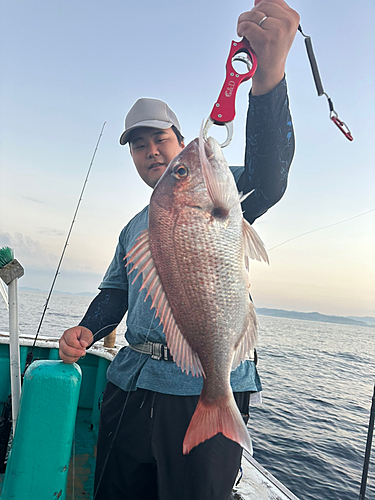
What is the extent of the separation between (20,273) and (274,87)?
185cm

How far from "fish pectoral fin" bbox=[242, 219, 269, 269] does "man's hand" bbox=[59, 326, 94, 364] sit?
1043mm

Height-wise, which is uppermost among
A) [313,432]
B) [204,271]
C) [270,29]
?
[270,29]

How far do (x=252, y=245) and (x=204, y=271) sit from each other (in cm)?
24

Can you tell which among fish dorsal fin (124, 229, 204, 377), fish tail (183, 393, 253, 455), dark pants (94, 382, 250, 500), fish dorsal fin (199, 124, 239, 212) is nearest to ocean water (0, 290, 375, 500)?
dark pants (94, 382, 250, 500)

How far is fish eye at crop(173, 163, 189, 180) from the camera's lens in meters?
1.37

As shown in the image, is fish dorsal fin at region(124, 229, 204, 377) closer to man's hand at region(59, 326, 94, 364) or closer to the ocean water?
man's hand at region(59, 326, 94, 364)

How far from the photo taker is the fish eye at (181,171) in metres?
1.37

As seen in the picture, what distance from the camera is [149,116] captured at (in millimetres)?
2049

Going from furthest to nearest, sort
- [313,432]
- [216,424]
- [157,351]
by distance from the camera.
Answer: [313,432]
[157,351]
[216,424]

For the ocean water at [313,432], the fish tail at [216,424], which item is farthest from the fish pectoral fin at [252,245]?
the ocean water at [313,432]

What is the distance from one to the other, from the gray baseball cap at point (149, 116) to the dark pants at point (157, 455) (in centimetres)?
159

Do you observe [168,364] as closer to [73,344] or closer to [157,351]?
[157,351]

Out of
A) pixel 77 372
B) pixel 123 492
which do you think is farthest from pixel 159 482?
pixel 77 372

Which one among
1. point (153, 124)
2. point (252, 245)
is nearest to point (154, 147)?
point (153, 124)
